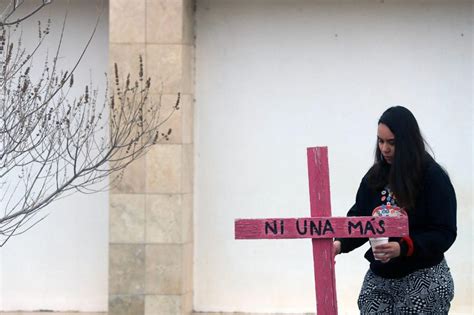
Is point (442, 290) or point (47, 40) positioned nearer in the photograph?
point (442, 290)

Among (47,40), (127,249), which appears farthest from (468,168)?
(47,40)

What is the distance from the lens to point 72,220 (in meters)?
10.3

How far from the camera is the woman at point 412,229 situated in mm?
5074

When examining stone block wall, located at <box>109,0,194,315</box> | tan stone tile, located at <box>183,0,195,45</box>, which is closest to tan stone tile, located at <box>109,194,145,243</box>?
stone block wall, located at <box>109,0,194,315</box>

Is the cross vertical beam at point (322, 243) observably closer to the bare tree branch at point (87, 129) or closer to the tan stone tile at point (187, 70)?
the bare tree branch at point (87, 129)

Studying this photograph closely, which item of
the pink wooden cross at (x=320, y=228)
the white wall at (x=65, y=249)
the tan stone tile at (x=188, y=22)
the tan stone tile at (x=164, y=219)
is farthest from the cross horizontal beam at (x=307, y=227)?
the white wall at (x=65, y=249)

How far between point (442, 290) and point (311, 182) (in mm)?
837

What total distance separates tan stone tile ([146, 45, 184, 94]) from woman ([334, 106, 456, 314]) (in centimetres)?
443

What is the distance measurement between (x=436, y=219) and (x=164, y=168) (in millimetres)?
4686

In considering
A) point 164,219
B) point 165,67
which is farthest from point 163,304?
point 165,67

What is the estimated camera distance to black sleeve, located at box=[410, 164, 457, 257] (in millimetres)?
5059

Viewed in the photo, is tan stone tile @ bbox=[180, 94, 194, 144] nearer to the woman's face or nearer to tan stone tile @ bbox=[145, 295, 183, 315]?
tan stone tile @ bbox=[145, 295, 183, 315]

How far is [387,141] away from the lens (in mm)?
5238

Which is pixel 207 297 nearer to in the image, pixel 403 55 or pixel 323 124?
pixel 323 124
